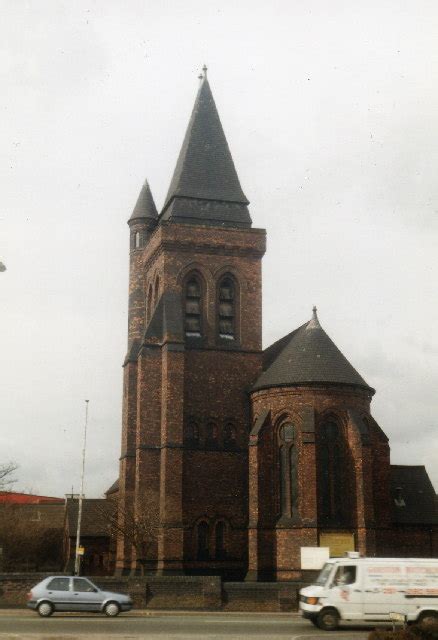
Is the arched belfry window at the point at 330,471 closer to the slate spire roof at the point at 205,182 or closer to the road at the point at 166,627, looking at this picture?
the road at the point at 166,627

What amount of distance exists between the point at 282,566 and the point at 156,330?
1333 cm

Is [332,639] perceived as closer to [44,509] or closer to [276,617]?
[276,617]

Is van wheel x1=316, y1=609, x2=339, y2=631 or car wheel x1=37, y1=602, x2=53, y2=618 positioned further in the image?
car wheel x1=37, y1=602, x2=53, y2=618

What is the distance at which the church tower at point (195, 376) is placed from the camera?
135ft

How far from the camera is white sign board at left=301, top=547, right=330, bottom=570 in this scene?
37.1 m

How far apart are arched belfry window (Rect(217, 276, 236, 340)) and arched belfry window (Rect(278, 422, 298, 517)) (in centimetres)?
694

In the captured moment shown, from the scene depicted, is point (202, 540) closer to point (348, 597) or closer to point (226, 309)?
point (226, 309)

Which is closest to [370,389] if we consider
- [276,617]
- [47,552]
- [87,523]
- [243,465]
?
[243,465]

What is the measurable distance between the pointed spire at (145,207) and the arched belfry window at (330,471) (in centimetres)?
1897

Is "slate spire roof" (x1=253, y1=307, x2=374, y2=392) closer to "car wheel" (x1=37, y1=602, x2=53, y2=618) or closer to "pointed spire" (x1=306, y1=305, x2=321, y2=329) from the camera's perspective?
"pointed spire" (x1=306, y1=305, x2=321, y2=329)

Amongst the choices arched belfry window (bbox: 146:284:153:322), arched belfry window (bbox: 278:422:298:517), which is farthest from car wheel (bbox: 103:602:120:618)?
arched belfry window (bbox: 146:284:153:322)

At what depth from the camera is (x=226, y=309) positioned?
45.5 meters

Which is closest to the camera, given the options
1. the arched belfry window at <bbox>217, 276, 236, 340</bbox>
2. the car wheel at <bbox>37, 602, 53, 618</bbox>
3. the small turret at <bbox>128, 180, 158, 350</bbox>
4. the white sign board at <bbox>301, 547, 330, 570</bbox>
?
the car wheel at <bbox>37, 602, 53, 618</bbox>

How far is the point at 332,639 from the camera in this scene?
21.1m
